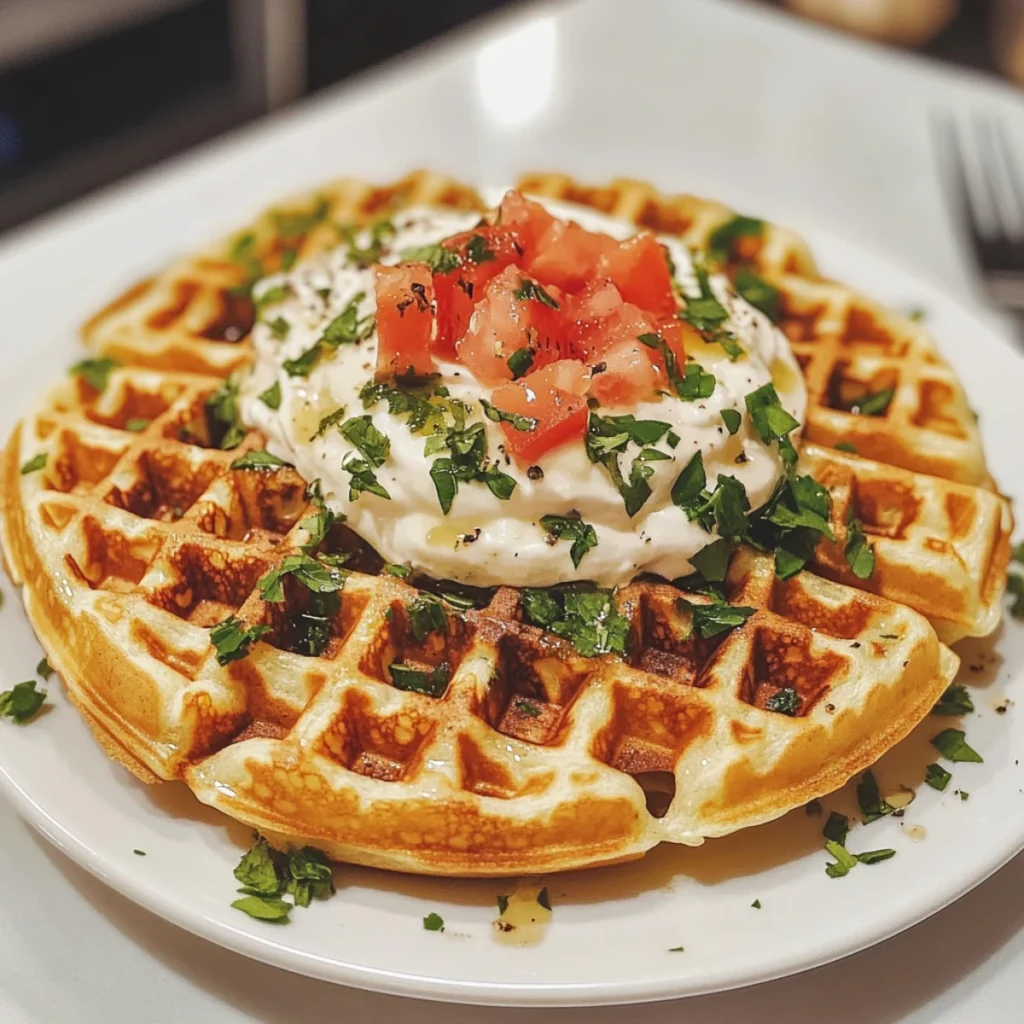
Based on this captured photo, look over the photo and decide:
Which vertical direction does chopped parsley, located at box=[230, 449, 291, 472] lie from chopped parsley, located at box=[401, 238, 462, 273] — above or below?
below

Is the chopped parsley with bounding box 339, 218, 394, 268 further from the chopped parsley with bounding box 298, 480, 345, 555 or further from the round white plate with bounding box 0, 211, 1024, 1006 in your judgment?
the round white plate with bounding box 0, 211, 1024, 1006

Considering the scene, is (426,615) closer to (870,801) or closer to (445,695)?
(445,695)

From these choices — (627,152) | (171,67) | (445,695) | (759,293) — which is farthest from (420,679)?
(171,67)

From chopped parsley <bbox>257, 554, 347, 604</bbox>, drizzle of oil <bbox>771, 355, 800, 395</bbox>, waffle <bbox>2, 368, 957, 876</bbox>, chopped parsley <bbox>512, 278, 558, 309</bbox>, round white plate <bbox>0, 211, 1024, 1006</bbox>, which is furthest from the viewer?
drizzle of oil <bbox>771, 355, 800, 395</bbox>

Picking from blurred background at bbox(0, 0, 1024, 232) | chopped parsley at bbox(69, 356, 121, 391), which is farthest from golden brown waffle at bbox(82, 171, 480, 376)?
blurred background at bbox(0, 0, 1024, 232)

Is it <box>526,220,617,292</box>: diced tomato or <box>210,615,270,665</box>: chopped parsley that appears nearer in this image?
<box>210,615,270,665</box>: chopped parsley

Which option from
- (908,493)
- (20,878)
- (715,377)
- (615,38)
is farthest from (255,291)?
(615,38)

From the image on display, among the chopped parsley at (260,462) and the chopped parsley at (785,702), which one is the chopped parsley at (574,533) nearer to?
the chopped parsley at (785,702)
